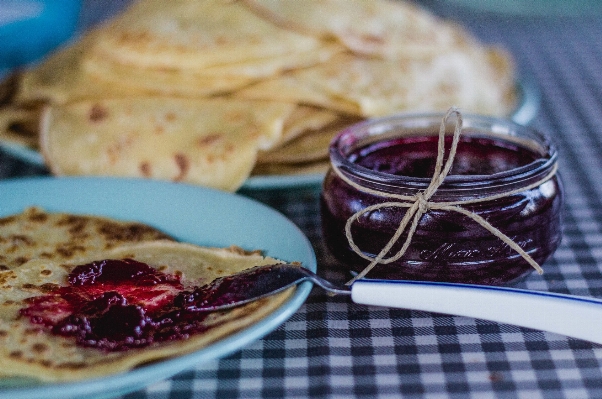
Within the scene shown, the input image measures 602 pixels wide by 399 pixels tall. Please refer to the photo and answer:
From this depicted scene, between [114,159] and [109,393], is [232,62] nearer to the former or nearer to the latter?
[114,159]

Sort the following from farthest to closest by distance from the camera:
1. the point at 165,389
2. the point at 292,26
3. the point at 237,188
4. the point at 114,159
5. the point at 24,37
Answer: the point at 24,37 → the point at 292,26 → the point at 114,159 → the point at 237,188 → the point at 165,389

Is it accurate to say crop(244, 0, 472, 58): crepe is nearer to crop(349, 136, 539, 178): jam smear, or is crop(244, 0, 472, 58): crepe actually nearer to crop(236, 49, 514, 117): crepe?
crop(236, 49, 514, 117): crepe

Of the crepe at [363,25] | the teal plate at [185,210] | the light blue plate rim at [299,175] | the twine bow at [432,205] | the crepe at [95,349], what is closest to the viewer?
the crepe at [95,349]

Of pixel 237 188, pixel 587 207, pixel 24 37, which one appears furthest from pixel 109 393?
pixel 24 37

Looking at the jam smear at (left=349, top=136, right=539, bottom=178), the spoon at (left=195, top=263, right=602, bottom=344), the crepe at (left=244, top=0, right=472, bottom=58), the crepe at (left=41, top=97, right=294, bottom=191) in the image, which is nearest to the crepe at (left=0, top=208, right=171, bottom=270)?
the crepe at (left=41, top=97, right=294, bottom=191)

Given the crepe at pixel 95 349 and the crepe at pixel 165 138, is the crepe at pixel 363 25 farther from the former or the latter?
the crepe at pixel 95 349

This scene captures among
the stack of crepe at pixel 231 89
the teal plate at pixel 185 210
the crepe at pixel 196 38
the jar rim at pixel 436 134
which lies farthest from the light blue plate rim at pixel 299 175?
the crepe at pixel 196 38

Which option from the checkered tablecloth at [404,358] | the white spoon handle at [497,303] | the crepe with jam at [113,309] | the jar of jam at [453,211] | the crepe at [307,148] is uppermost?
the jar of jam at [453,211]
